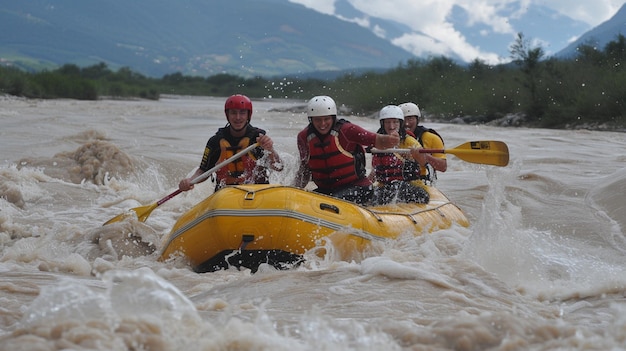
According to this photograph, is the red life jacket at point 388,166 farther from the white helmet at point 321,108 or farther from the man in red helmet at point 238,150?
the man in red helmet at point 238,150

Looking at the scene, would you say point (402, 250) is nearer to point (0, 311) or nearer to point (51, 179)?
point (0, 311)

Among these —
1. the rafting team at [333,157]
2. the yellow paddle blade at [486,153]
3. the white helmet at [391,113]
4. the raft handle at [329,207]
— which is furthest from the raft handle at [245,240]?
the white helmet at [391,113]

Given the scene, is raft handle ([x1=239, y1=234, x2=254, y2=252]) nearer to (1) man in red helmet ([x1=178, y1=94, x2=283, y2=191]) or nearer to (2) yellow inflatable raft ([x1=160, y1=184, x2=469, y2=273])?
(2) yellow inflatable raft ([x1=160, y1=184, x2=469, y2=273])

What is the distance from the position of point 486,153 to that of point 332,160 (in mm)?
1340

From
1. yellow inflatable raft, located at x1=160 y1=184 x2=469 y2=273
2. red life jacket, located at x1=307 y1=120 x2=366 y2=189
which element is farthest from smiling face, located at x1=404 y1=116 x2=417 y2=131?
yellow inflatable raft, located at x1=160 y1=184 x2=469 y2=273

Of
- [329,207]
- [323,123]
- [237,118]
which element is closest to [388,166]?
[323,123]

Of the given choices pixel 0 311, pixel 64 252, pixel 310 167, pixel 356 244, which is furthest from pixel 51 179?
pixel 0 311

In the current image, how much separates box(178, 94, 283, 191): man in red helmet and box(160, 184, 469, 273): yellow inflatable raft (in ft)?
3.56

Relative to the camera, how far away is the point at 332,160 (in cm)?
654

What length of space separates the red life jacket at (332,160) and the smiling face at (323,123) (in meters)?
0.04

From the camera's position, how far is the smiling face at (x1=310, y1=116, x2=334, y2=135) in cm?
650

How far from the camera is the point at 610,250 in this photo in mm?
6660

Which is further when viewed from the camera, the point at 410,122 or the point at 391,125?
the point at 410,122

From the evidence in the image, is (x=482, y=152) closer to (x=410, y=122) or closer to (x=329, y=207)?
(x=410, y=122)
